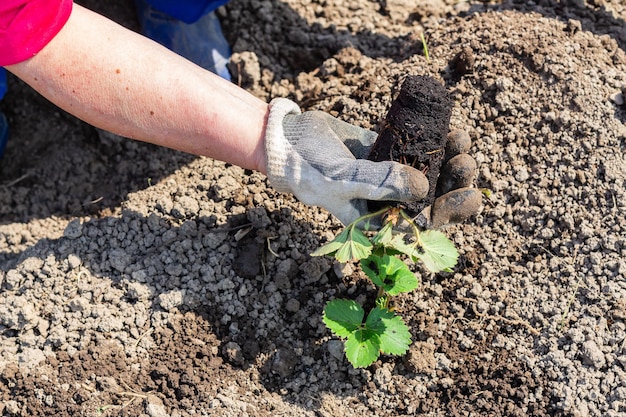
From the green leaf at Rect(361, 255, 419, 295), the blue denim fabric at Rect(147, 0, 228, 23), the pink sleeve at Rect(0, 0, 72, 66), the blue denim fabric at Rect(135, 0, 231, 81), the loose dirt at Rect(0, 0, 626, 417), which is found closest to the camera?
the pink sleeve at Rect(0, 0, 72, 66)

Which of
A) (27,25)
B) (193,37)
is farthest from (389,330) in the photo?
(193,37)

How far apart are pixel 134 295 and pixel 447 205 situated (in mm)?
1253

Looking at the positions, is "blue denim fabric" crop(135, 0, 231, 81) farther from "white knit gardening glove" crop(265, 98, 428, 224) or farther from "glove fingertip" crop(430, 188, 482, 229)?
"glove fingertip" crop(430, 188, 482, 229)

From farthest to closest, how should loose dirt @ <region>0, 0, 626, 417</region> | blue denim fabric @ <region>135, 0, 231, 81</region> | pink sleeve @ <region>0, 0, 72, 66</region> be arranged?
blue denim fabric @ <region>135, 0, 231, 81</region>
loose dirt @ <region>0, 0, 626, 417</region>
pink sleeve @ <region>0, 0, 72, 66</region>

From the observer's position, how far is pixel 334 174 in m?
2.26

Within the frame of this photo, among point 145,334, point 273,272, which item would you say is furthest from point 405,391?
point 145,334

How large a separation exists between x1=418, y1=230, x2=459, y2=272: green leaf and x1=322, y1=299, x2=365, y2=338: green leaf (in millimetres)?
327

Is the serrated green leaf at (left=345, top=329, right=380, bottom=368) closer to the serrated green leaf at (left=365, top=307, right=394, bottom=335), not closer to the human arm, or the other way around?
the serrated green leaf at (left=365, top=307, right=394, bottom=335)

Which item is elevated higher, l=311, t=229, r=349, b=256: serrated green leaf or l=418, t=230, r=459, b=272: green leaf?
l=418, t=230, r=459, b=272: green leaf

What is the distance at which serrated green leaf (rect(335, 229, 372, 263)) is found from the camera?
218cm

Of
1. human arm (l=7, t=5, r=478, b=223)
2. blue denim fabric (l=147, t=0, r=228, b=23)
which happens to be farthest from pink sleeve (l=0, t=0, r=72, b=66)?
blue denim fabric (l=147, t=0, r=228, b=23)

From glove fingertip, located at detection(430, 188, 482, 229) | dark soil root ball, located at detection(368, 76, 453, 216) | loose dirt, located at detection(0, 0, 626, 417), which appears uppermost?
dark soil root ball, located at detection(368, 76, 453, 216)

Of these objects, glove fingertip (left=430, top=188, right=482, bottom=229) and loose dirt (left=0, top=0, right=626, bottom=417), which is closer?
glove fingertip (left=430, top=188, right=482, bottom=229)

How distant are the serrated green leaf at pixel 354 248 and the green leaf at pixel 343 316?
0.23 m
